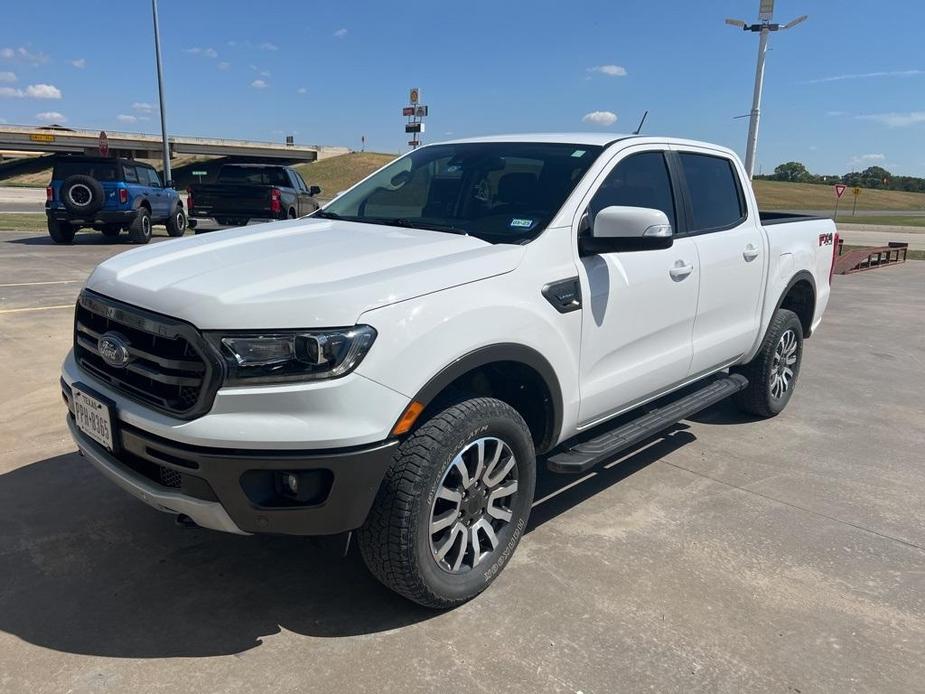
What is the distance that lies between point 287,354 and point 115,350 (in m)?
0.78

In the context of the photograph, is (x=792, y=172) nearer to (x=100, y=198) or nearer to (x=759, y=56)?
(x=759, y=56)

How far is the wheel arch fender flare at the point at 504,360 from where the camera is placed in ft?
8.57

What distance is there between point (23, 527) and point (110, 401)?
4.12 feet

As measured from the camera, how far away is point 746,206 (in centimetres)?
484

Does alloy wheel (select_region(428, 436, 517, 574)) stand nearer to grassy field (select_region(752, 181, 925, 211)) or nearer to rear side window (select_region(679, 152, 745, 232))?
rear side window (select_region(679, 152, 745, 232))

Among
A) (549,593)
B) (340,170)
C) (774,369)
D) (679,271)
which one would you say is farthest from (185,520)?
(340,170)

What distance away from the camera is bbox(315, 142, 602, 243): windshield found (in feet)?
11.2

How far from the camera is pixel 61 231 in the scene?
14461 mm

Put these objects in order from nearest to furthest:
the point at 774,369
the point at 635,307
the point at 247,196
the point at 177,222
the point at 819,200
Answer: the point at 635,307 < the point at 774,369 < the point at 247,196 < the point at 177,222 < the point at 819,200

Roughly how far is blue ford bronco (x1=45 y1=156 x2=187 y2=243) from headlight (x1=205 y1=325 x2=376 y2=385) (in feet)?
44.0

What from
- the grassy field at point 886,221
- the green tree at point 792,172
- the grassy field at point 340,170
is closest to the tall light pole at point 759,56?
the grassy field at point 886,221

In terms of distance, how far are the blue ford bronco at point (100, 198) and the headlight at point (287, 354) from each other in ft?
44.0

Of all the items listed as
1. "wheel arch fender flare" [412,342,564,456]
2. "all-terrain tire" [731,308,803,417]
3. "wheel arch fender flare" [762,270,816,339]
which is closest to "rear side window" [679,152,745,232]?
"wheel arch fender flare" [762,270,816,339]

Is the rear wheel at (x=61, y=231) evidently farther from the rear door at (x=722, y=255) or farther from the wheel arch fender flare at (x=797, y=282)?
the wheel arch fender flare at (x=797, y=282)
